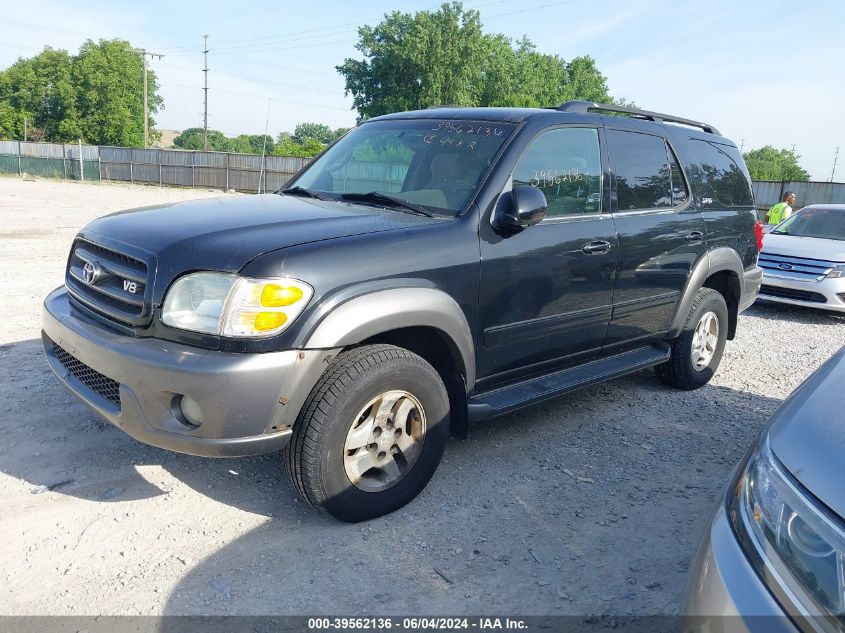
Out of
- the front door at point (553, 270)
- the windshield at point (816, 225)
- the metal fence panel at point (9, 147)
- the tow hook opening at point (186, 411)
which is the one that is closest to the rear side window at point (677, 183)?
the front door at point (553, 270)

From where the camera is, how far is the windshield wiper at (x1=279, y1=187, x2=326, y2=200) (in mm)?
3956

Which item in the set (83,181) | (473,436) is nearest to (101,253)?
(473,436)

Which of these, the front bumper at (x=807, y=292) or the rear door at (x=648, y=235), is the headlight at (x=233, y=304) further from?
the front bumper at (x=807, y=292)

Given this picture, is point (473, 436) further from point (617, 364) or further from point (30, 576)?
point (30, 576)

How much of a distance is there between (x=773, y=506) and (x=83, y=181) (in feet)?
147

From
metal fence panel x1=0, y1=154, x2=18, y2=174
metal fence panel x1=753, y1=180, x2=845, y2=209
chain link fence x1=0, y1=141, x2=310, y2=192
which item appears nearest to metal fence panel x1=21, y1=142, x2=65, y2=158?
chain link fence x1=0, y1=141, x2=310, y2=192

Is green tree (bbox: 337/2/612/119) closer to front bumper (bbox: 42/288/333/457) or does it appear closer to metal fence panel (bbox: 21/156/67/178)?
metal fence panel (bbox: 21/156/67/178)

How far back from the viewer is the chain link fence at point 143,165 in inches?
1464

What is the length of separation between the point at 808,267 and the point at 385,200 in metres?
7.33

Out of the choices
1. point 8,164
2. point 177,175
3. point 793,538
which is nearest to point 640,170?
point 793,538

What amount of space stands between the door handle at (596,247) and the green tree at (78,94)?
71.7 meters

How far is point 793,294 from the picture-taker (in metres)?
8.79

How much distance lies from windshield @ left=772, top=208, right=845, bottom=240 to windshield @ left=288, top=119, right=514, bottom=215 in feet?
25.8

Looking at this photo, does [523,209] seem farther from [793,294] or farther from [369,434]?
[793,294]
